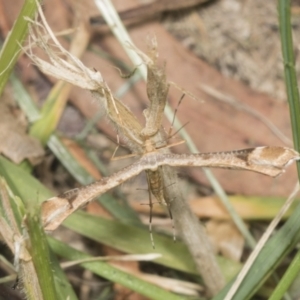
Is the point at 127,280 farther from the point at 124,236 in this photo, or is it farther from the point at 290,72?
the point at 290,72

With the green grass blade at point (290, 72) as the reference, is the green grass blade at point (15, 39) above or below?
above

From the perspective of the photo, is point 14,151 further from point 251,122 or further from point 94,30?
point 251,122

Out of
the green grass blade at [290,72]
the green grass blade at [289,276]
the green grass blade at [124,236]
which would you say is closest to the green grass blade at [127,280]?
the green grass blade at [124,236]

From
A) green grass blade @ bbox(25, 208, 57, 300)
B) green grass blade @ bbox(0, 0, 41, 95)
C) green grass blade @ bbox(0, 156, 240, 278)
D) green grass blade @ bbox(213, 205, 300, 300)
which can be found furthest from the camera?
Result: green grass blade @ bbox(0, 156, 240, 278)

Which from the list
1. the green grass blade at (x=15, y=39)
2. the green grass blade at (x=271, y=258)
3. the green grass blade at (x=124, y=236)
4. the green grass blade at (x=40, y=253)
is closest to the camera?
the green grass blade at (x=40, y=253)

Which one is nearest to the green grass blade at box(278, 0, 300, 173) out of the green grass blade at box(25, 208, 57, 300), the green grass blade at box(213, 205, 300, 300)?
the green grass blade at box(213, 205, 300, 300)

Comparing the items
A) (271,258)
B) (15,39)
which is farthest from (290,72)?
(15,39)

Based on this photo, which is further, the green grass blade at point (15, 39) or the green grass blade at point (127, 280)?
the green grass blade at point (127, 280)

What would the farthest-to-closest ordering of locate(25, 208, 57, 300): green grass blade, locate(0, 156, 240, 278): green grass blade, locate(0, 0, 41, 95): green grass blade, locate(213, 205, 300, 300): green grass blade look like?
locate(0, 156, 240, 278): green grass blade, locate(213, 205, 300, 300): green grass blade, locate(0, 0, 41, 95): green grass blade, locate(25, 208, 57, 300): green grass blade

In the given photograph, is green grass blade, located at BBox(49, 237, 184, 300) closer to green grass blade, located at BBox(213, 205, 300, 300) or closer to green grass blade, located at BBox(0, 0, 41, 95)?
green grass blade, located at BBox(213, 205, 300, 300)

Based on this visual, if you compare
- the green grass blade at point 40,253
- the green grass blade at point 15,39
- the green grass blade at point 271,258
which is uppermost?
the green grass blade at point 15,39

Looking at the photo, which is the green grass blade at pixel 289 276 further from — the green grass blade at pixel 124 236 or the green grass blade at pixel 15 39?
the green grass blade at pixel 15 39
